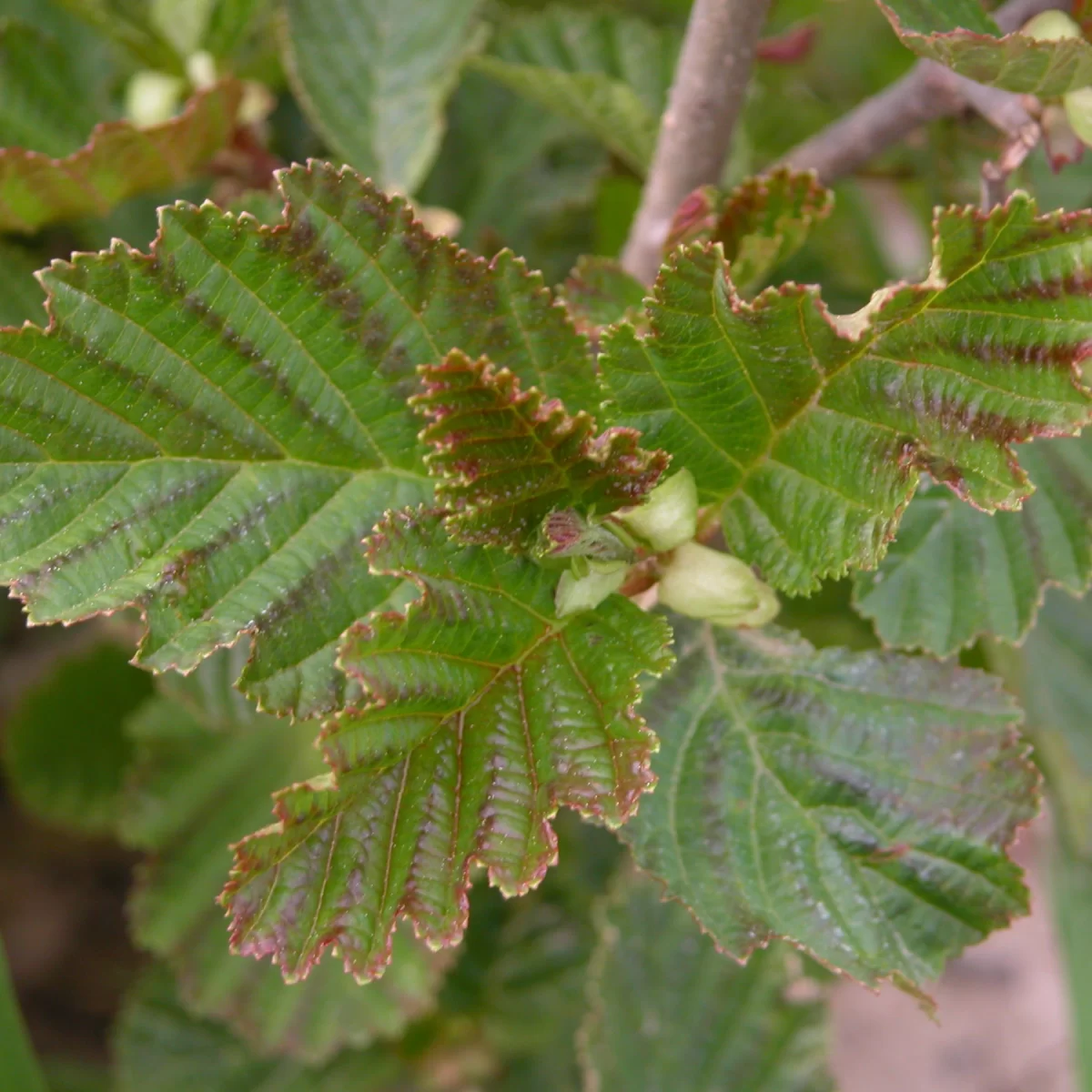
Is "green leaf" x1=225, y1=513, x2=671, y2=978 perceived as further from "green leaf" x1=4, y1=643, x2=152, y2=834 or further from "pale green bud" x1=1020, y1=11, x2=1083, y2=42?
"green leaf" x1=4, y1=643, x2=152, y2=834

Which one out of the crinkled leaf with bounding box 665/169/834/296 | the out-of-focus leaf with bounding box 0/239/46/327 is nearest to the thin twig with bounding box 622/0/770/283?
the crinkled leaf with bounding box 665/169/834/296

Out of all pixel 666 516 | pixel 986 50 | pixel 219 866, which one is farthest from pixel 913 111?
pixel 219 866

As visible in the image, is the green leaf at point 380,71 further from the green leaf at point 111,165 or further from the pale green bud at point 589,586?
the pale green bud at point 589,586

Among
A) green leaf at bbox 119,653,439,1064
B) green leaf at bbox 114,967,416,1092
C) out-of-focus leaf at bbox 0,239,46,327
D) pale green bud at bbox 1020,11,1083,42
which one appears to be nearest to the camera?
pale green bud at bbox 1020,11,1083,42

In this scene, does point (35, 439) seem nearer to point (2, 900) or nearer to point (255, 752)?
point (255, 752)

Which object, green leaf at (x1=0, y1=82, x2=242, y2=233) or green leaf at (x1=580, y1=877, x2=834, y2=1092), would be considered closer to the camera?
green leaf at (x1=0, y1=82, x2=242, y2=233)

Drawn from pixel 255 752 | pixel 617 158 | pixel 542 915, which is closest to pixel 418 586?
pixel 255 752
